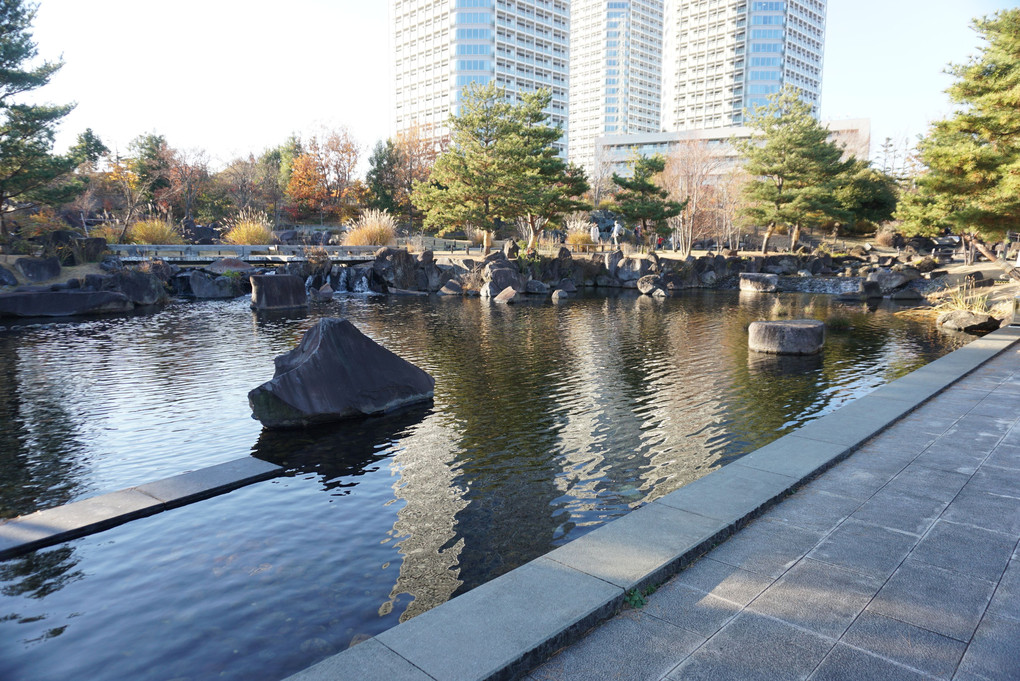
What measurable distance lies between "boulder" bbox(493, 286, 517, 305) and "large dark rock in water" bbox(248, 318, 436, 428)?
1786 centimetres

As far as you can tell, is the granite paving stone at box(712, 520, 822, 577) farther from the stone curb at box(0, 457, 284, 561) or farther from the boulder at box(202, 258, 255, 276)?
the boulder at box(202, 258, 255, 276)

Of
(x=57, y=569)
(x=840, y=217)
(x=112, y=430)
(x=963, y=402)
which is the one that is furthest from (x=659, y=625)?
(x=840, y=217)

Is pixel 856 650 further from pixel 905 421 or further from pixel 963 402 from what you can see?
pixel 963 402

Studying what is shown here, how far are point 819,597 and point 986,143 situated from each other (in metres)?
22.2

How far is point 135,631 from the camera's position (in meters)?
4.27

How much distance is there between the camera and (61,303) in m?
22.2

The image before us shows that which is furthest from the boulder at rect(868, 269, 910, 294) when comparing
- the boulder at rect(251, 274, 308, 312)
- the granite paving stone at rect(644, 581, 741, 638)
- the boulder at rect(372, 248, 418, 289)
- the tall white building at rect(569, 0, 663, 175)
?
the tall white building at rect(569, 0, 663, 175)

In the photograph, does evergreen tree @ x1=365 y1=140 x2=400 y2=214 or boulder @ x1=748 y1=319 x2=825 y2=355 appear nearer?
boulder @ x1=748 y1=319 x2=825 y2=355

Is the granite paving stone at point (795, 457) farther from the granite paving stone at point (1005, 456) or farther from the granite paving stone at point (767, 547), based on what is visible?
the granite paving stone at point (1005, 456)

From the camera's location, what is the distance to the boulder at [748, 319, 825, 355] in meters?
14.6

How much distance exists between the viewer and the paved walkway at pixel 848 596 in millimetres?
3045

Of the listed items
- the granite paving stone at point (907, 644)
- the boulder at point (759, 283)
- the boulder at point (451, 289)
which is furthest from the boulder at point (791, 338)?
the boulder at point (759, 283)

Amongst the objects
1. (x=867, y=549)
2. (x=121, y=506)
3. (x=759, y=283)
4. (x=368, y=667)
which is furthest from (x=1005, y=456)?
(x=759, y=283)

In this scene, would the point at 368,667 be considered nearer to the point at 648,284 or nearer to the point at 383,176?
the point at 648,284
